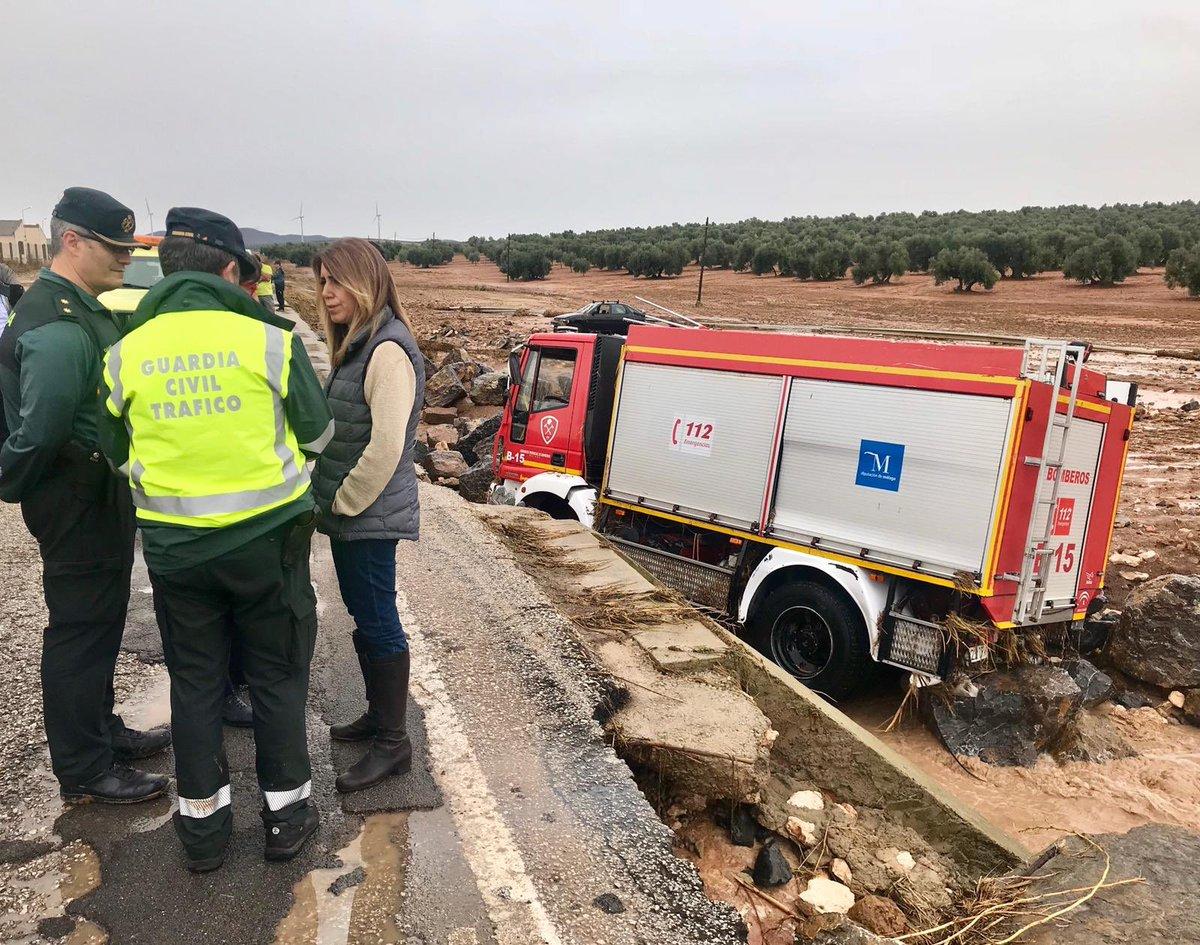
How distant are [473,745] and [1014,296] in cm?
3670

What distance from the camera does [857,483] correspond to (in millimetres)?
6359

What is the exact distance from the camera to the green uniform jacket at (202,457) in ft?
8.34

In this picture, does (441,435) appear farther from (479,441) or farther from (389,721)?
(389,721)

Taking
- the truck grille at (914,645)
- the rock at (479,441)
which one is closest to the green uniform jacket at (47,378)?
the truck grille at (914,645)

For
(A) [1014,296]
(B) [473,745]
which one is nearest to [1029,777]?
(B) [473,745]

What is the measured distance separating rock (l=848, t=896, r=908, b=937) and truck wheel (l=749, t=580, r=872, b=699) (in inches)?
110

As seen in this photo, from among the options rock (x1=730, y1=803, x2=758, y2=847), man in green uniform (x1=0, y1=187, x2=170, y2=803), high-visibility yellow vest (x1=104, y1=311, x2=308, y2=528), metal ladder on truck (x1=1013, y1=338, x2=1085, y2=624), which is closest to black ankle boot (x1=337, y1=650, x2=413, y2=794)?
man in green uniform (x1=0, y1=187, x2=170, y2=803)

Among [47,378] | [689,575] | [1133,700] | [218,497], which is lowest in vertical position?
[1133,700]

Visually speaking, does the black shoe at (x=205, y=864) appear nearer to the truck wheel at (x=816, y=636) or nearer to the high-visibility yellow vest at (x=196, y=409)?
the high-visibility yellow vest at (x=196, y=409)

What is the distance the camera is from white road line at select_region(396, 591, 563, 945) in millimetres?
2646

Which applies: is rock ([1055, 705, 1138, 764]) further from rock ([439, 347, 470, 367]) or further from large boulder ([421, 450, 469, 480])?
rock ([439, 347, 470, 367])

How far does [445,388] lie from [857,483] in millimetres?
10815

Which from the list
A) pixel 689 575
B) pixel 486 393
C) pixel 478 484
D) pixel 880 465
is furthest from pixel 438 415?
pixel 880 465

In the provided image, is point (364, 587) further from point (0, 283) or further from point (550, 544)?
point (0, 283)
